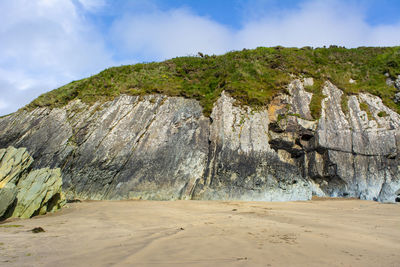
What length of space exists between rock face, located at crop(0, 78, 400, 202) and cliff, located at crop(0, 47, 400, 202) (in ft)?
0.18

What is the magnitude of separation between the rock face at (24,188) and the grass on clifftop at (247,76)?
9801 mm

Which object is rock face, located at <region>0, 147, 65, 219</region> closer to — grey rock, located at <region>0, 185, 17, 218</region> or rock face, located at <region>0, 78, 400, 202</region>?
grey rock, located at <region>0, 185, 17, 218</region>

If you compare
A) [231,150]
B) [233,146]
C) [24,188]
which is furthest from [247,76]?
[24,188]

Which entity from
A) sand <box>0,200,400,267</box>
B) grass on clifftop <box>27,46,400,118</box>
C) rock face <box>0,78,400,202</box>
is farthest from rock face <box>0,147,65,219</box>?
grass on clifftop <box>27,46,400,118</box>

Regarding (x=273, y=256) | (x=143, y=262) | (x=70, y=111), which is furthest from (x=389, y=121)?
(x=70, y=111)

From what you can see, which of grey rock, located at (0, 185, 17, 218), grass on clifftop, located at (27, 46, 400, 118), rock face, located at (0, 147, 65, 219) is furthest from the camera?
grass on clifftop, located at (27, 46, 400, 118)

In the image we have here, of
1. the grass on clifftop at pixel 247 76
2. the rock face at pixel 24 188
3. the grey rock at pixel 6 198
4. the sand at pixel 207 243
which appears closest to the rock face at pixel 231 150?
the grass on clifftop at pixel 247 76

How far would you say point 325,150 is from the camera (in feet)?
47.8

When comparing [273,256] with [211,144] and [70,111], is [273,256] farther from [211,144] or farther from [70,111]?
[70,111]

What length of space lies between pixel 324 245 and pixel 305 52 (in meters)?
22.5

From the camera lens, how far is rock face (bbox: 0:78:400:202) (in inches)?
525

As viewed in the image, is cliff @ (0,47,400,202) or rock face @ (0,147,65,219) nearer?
rock face @ (0,147,65,219)

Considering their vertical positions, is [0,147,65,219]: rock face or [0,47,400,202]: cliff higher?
[0,47,400,202]: cliff

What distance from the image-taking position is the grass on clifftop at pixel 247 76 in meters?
18.2
